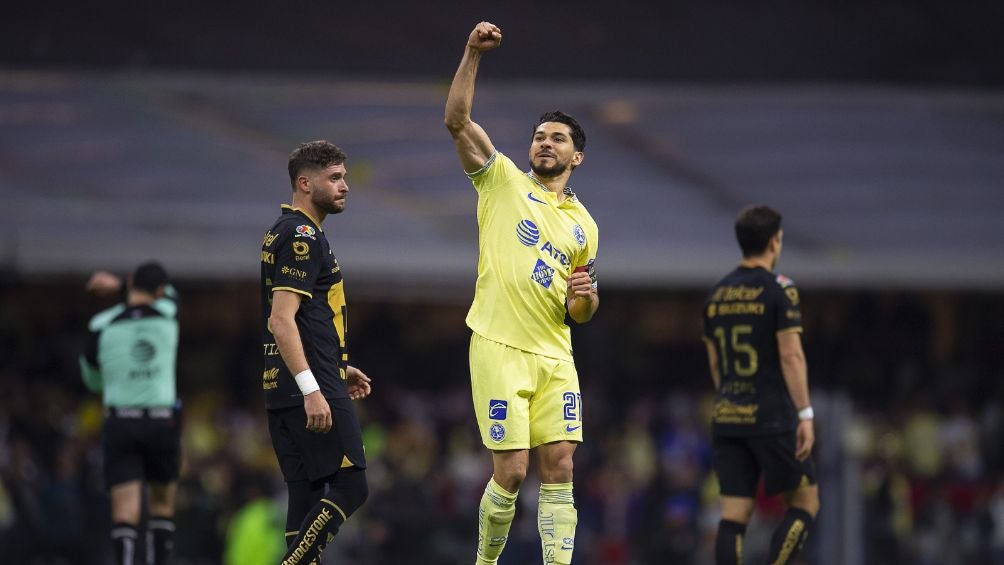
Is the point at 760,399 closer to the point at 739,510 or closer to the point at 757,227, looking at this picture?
the point at 739,510

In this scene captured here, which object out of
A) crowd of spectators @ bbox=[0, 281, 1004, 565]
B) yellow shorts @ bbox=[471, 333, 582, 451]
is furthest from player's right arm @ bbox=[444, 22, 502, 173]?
crowd of spectators @ bbox=[0, 281, 1004, 565]

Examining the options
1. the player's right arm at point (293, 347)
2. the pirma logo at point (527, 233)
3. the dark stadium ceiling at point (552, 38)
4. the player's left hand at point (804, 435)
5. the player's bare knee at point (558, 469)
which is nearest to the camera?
the player's right arm at point (293, 347)

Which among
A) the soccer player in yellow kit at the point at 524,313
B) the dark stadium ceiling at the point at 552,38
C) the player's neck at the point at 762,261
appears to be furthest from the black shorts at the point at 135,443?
the dark stadium ceiling at the point at 552,38

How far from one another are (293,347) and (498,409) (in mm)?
1183

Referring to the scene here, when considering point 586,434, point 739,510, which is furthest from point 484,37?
point 586,434

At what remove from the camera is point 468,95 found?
730cm

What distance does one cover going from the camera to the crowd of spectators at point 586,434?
63.3 feet

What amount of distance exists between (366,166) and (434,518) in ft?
17.0

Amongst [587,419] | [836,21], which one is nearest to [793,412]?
[836,21]

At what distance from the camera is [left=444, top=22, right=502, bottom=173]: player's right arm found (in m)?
7.25

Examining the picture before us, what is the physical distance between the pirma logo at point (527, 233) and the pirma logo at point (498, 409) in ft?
2.86

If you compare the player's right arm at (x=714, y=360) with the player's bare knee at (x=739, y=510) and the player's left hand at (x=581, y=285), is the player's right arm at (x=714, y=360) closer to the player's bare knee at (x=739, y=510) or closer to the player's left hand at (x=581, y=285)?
the player's bare knee at (x=739, y=510)

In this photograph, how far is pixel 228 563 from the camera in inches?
738

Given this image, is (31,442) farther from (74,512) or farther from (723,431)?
(723,431)
